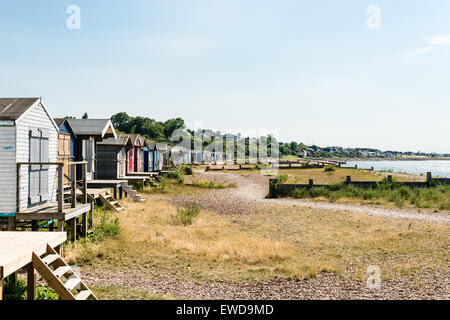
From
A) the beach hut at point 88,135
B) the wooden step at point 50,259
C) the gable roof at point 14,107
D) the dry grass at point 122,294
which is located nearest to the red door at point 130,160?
the beach hut at point 88,135

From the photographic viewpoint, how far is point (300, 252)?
10.5 meters

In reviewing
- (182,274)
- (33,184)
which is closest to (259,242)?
(182,274)

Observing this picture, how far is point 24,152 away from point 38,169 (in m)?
1.00

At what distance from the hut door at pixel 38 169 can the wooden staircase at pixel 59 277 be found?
16.2 ft

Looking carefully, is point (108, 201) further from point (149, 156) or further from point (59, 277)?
point (149, 156)

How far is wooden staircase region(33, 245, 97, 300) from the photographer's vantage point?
→ 5.42 meters

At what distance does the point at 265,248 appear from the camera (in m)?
10.5

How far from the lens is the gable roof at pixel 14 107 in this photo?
9.59m

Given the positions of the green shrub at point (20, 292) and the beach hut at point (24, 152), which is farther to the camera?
the beach hut at point (24, 152)

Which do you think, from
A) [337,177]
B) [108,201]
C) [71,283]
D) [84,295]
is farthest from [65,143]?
Answer: [337,177]

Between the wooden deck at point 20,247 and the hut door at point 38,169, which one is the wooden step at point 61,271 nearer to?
the wooden deck at point 20,247

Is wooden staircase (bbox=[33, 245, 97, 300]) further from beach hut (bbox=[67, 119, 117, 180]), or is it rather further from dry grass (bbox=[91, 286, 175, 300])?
beach hut (bbox=[67, 119, 117, 180])
